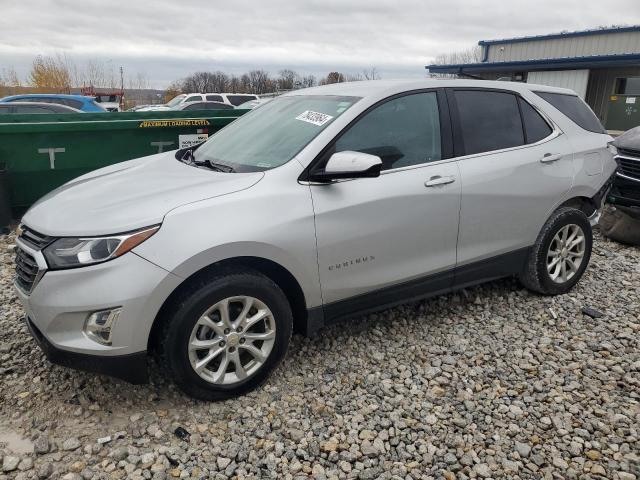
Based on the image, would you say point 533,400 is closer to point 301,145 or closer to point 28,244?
point 301,145

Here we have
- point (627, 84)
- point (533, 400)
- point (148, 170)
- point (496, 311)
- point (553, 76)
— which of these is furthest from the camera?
point (553, 76)

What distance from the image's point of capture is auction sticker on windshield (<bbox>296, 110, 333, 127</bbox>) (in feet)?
10.2

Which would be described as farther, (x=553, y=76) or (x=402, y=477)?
(x=553, y=76)

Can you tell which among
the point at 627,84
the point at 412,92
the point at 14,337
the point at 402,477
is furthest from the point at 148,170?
the point at 627,84

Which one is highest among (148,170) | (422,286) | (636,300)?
(148,170)

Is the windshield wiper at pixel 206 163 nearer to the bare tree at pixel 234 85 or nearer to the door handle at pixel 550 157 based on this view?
the door handle at pixel 550 157

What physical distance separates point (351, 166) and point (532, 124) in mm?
1897

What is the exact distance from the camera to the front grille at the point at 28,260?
2549 millimetres

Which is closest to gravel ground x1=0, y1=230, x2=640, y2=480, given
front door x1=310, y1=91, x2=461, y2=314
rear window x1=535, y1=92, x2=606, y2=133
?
front door x1=310, y1=91, x2=461, y2=314

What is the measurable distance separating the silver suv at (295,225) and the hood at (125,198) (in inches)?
0.5

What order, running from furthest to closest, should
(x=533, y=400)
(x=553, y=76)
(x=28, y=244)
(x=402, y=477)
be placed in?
(x=553, y=76)
(x=533, y=400)
(x=28, y=244)
(x=402, y=477)

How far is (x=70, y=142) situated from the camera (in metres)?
6.22

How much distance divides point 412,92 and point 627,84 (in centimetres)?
2000

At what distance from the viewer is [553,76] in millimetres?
21078
